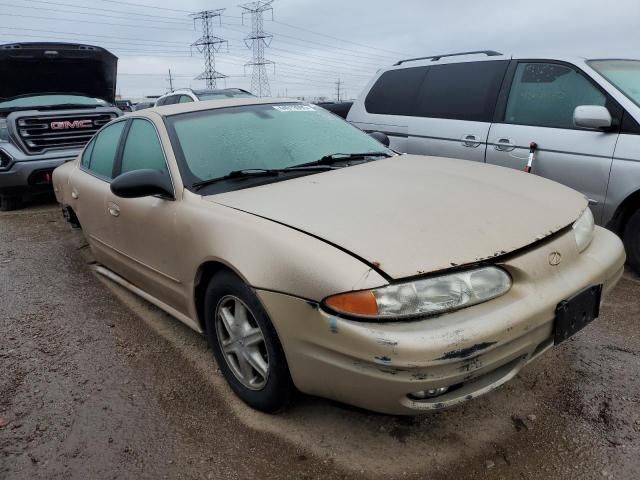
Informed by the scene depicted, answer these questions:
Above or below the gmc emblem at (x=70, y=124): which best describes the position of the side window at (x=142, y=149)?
above

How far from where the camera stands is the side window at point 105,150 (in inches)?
142

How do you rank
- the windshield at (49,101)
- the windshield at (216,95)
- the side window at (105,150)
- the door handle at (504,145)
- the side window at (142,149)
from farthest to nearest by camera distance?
the windshield at (216,95) < the windshield at (49,101) < the door handle at (504,145) < the side window at (105,150) < the side window at (142,149)

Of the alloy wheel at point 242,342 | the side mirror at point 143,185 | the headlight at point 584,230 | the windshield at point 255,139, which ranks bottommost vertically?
the alloy wheel at point 242,342

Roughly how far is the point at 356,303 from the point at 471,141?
3.29 m

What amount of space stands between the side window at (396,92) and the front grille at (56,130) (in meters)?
4.15

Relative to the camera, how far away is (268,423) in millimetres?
2359

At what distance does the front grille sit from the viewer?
6781mm

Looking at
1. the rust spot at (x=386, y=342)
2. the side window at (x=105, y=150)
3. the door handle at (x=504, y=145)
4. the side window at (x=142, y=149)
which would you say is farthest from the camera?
the door handle at (x=504, y=145)

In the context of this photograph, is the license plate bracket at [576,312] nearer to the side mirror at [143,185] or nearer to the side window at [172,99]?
the side mirror at [143,185]

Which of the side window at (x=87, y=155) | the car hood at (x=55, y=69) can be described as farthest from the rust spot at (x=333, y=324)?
the car hood at (x=55, y=69)

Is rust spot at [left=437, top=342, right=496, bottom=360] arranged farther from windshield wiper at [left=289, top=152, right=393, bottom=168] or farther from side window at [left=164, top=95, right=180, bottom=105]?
side window at [left=164, top=95, right=180, bottom=105]

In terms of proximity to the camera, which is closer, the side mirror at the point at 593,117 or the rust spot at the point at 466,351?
the rust spot at the point at 466,351

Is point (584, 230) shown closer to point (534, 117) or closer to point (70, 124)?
point (534, 117)

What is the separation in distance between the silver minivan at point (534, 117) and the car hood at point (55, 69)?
15.1 ft
